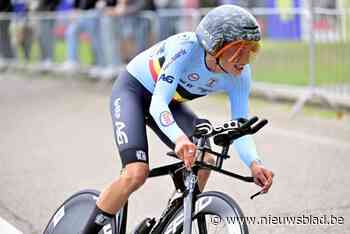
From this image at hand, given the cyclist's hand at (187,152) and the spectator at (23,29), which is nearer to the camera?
the cyclist's hand at (187,152)

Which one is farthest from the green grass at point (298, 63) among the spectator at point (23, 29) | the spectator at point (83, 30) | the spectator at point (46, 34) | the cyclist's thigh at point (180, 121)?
the cyclist's thigh at point (180, 121)

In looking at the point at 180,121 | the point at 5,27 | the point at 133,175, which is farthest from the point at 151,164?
the point at 5,27

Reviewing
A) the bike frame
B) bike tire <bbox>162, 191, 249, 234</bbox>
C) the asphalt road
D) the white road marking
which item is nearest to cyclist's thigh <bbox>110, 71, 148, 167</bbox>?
the bike frame

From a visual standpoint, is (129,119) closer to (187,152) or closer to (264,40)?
(187,152)

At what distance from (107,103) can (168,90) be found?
8251 millimetres

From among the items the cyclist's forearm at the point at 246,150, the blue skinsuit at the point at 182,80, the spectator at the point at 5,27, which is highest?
the blue skinsuit at the point at 182,80

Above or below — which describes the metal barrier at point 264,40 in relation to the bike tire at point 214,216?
below

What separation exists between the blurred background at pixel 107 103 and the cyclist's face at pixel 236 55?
193cm

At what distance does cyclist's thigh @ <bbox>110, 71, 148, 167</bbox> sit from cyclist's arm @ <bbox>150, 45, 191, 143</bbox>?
0.94 ft

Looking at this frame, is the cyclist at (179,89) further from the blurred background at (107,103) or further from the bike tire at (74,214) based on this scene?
the blurred background at (107,103)

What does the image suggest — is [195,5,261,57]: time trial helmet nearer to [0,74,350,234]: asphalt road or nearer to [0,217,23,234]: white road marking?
[0,74,350,234]: asphalt road

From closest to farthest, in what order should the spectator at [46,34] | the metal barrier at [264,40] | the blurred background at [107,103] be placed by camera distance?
the blurred background at [107,103] < the metal barrier at [264,40] < the spectator at [46,34]

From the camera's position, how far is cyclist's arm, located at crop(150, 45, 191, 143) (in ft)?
13.4

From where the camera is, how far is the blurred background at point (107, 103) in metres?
6.94
